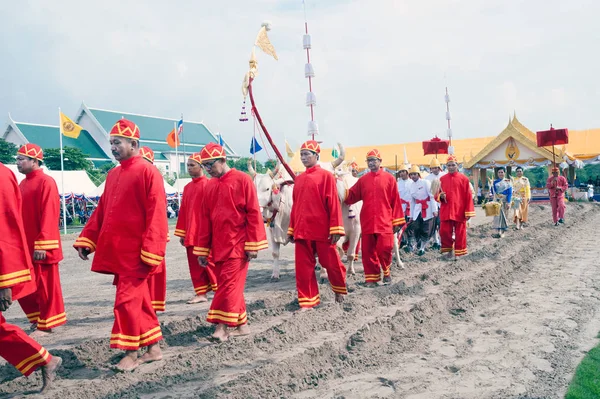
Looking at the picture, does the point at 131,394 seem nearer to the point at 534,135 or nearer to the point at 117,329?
the point at 117,329

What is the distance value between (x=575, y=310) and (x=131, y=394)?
4983mm

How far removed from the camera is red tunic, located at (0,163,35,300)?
12.0 ft

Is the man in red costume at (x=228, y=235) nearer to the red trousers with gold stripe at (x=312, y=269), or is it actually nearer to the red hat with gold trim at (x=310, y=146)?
the red trousers with gold stripe at (x=312, y=269)

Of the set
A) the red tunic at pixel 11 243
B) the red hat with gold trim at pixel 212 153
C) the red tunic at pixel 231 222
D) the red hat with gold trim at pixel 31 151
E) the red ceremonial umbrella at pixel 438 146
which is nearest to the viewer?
the red tunic at pixel 11 243

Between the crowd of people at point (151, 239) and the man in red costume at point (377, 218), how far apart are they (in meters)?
0.01

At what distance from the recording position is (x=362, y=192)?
8.23 metres

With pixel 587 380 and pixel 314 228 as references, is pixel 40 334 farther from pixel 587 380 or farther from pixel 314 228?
pixel 587 380

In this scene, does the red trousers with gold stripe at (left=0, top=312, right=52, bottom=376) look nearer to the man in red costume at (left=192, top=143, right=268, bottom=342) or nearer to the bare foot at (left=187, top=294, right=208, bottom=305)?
the man in red costume at (left=192, top=143, right=268, bottom=342)

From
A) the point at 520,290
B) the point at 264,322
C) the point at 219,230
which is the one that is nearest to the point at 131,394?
the point at 219,230

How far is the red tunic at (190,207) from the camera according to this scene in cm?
686

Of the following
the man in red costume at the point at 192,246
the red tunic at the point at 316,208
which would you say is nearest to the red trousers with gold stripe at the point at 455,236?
the red tunic at the point at 316,208

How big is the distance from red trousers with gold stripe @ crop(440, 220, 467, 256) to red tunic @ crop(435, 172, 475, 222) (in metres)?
0.13

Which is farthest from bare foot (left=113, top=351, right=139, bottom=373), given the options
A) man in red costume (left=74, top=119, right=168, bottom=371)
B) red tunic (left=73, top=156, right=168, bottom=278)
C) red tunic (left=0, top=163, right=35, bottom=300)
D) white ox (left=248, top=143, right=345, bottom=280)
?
white ox (left=248, top=143, right=345, bottom=280)

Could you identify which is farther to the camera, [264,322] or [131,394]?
[264,322]
